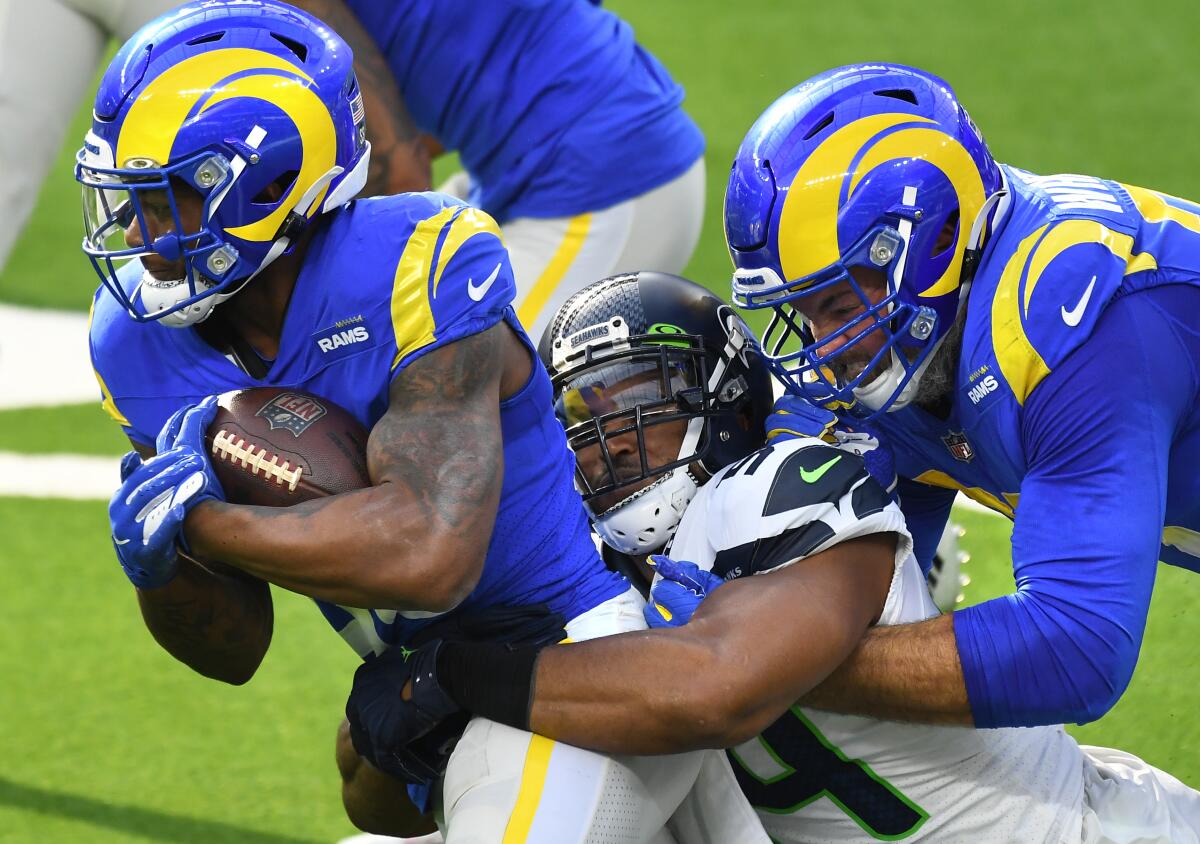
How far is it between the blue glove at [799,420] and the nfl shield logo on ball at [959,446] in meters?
0.24

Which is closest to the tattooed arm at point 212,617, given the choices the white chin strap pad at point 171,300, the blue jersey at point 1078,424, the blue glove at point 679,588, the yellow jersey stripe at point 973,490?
the white chin strap pad at point 171,300

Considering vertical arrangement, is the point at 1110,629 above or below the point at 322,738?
above

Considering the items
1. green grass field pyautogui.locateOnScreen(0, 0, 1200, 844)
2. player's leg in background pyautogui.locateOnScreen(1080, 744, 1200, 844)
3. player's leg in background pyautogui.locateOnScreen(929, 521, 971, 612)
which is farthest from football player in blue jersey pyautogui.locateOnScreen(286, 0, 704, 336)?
player's leg in background pyautogui.locateOnScreen(1080, 744, 1200, 844)

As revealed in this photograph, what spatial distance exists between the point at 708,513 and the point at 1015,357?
662 millimetres

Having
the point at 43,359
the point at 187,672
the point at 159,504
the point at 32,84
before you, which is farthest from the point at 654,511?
the point at 43,359

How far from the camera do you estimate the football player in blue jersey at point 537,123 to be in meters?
4.92

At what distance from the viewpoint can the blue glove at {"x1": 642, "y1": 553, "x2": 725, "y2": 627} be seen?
312 centimetres

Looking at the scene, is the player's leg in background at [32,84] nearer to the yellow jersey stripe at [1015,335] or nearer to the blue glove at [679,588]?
the blue glove at [679,588]

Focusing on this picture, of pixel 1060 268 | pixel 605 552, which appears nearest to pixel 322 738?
pixel 605 552

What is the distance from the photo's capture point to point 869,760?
317 centimetres

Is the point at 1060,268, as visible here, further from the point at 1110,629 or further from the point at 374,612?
the point at 374,612

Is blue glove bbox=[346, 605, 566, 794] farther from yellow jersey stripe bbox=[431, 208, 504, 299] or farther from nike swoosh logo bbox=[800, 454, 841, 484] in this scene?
yellow jersey stripe bbox=[431, 208, 504, 299]

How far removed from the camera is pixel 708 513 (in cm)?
321

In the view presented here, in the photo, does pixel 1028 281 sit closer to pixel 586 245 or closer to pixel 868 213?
pixel 868 213
